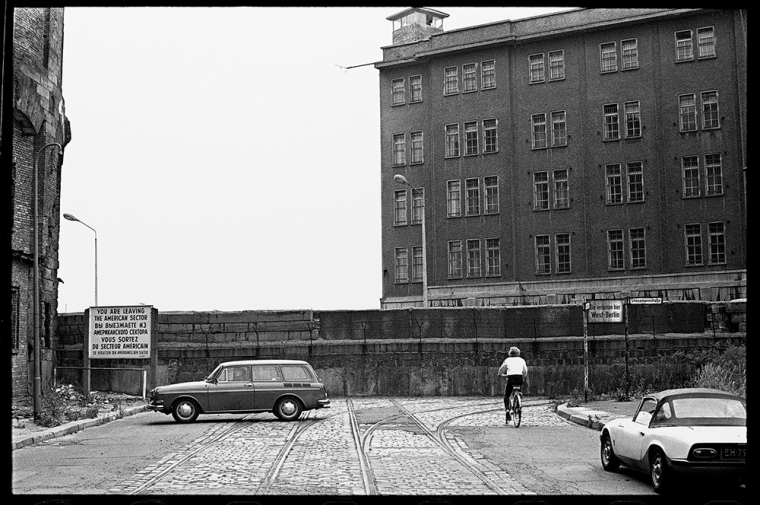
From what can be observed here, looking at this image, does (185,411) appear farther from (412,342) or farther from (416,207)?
(416,207)

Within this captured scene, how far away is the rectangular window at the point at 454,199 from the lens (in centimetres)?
5978

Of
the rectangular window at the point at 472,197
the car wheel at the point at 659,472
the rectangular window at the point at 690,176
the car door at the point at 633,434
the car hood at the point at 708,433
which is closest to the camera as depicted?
the car hood at the point at 708,433

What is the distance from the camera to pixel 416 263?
199ft

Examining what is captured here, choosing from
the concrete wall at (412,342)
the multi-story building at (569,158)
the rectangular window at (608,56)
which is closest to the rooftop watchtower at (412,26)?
the multi-story building at (569,158)

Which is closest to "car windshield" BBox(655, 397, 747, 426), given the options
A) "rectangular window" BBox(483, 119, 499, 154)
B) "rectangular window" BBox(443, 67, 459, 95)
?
"rectangular window" BBox(483, 119, 499, 154)

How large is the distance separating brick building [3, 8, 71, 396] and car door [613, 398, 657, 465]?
2204 cm

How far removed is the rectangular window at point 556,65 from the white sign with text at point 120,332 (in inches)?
1264

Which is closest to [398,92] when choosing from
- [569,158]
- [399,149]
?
[399,149]

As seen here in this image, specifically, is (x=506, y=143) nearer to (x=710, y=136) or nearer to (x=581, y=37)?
(x=581, y=37)

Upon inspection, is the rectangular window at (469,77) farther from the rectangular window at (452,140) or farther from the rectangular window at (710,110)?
the rectangular window at (710,110)

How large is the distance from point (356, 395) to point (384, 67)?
2779 cm

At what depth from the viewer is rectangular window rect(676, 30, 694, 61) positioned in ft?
178

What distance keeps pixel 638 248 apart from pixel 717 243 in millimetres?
4194
